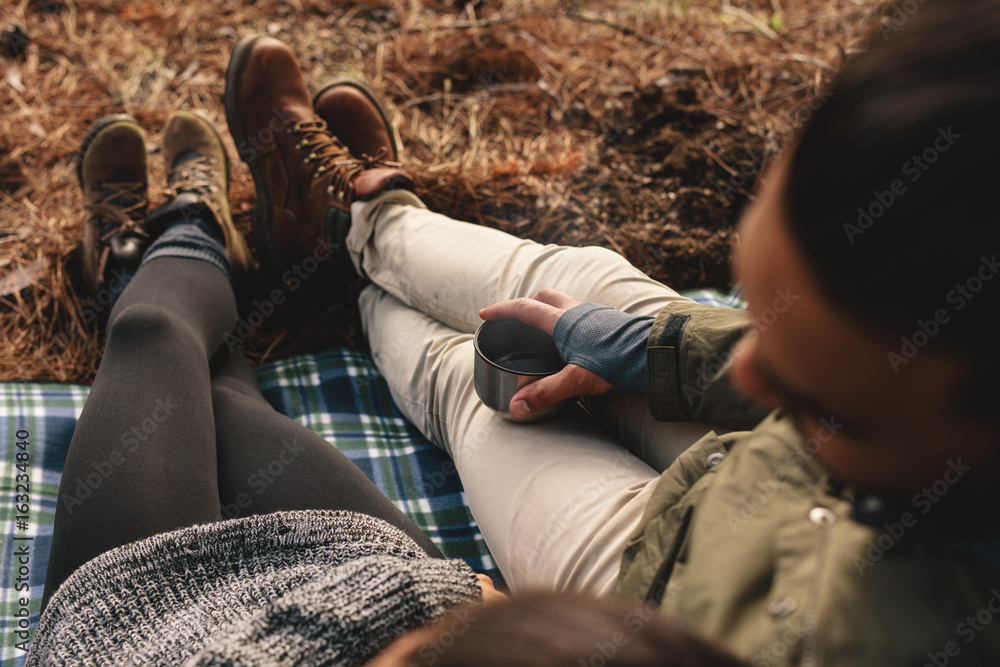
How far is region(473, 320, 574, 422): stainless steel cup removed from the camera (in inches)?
37.5

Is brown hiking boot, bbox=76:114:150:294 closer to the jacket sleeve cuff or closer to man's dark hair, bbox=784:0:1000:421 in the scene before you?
the jacket sleeve cuff

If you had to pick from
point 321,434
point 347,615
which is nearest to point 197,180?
point 321,434

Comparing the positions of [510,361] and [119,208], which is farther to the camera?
[119,208]

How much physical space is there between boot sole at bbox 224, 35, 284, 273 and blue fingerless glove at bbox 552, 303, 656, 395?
3.27 feet

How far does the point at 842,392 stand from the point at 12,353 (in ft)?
5.64

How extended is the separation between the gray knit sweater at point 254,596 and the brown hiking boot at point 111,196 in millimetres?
1000

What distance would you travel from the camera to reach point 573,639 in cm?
33

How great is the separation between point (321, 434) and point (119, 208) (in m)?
0.82

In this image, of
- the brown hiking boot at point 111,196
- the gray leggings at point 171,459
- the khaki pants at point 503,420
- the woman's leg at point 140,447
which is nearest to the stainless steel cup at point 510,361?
the khaki pants at point 503,420

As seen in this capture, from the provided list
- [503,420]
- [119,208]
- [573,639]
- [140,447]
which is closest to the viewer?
[573,639]

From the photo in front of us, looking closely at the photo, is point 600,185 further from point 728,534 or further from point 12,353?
point 12,353

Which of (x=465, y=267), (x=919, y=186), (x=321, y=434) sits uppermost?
(x=919, y=186)

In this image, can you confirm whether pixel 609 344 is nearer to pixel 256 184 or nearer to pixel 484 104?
pixel 256 184

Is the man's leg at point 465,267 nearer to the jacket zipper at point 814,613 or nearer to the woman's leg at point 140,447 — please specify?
the woman's leg at point 140,447
